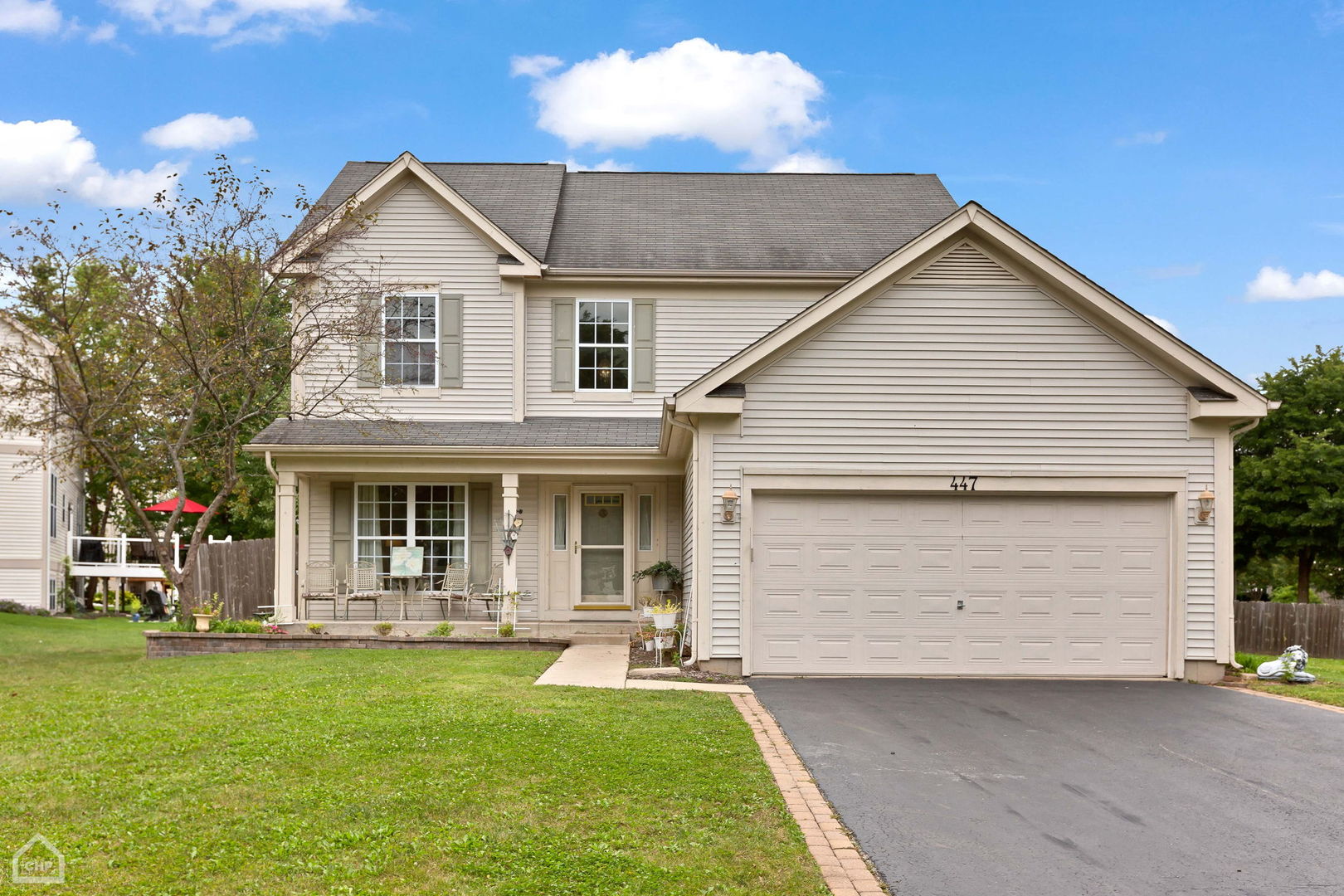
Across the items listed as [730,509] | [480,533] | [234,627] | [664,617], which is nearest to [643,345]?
[480,533]

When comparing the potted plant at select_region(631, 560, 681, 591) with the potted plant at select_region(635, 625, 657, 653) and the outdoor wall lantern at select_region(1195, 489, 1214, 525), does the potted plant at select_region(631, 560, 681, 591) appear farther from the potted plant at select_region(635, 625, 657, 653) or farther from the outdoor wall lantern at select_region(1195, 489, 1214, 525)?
the outdoor wall lantern at select_region(1195, 489, 1214, 525)

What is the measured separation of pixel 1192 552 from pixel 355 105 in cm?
1740

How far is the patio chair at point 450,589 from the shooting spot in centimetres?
1694

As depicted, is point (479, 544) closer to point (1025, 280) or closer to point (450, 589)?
point (450, 589)

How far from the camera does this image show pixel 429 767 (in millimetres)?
6766

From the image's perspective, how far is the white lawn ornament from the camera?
12531 millimetres

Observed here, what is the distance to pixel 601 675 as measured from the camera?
11.5 metres

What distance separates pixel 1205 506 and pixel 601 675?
6.85m

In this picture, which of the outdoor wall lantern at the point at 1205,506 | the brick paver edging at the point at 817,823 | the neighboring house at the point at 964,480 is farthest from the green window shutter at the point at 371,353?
the outdoor wall lantern at the point at 1205,506

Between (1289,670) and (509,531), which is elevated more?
(509,531)

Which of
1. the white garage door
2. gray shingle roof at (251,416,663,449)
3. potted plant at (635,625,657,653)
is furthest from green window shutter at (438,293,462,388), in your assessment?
the white garage door

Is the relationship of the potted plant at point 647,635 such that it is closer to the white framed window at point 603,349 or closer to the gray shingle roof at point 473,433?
the gray shingle roof at point 473,433

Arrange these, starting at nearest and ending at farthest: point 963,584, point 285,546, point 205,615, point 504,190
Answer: point 963,584
point 205,615
point 285,546
point 504,190

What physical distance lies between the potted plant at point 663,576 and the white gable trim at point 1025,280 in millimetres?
4653
